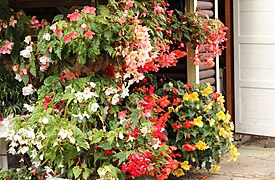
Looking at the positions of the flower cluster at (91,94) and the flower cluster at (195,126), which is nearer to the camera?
Result: the flower cluster at (91,94)

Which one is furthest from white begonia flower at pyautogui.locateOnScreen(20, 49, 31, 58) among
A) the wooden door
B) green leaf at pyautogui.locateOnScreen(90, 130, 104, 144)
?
the wooden door

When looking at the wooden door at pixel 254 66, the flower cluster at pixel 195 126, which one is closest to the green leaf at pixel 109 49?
the flower cluster at pixel 195 126

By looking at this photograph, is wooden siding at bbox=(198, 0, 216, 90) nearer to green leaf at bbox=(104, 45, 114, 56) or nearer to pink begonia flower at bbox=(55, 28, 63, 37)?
green leaf at bbox=(104, 45, 114, 56)

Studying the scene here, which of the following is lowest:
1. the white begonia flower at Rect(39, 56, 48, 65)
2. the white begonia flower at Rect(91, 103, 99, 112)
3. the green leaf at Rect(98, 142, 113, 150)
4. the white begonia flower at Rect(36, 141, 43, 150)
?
the green leaf at Rect(98, 142, 113, 150)

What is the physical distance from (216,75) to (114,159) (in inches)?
90.1

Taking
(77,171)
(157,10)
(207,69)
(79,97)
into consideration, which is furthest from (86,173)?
(207,69)

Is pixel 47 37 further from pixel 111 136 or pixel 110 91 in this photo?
pixel 111 136

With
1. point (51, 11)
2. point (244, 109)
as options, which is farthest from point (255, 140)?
point (51, 11)

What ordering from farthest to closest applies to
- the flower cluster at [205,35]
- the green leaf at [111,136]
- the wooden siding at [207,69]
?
the wooden siding at [207,69] → the flower cluster at [205,35] → the green leaf at [111,136]

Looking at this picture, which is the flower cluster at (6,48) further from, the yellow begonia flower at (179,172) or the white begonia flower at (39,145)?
the yellow begonia flower at (179,172)

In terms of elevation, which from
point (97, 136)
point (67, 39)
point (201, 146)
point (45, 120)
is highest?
point (67, 39)

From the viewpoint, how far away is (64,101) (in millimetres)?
3623

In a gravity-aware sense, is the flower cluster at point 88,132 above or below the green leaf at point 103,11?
below

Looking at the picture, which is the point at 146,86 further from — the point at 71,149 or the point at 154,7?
the point at 71,149
